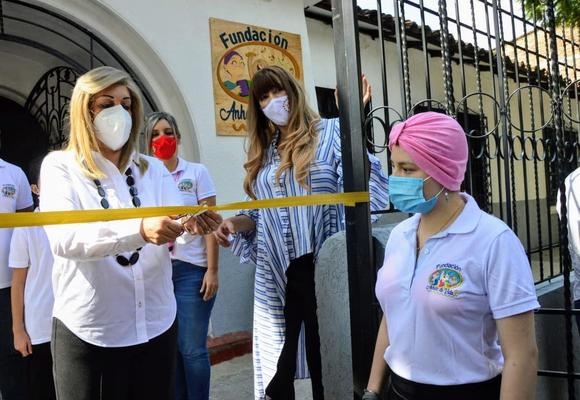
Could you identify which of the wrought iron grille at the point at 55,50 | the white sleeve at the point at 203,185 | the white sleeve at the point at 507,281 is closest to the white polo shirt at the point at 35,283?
the white sleeve at the point at 203,185

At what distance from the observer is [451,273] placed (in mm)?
1431

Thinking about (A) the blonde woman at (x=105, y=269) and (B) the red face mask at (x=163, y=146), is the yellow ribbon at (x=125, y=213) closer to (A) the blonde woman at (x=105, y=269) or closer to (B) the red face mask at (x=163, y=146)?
(A) the blonde woman at (x=105, y=269)

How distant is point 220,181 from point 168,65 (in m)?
1.13

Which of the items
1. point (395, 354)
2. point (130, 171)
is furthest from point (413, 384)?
point (130, 171)

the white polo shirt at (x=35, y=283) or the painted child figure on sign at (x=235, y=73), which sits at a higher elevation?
the painted child figure on sign at (x=235, y=73)

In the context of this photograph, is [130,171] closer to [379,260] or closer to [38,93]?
[379,260]

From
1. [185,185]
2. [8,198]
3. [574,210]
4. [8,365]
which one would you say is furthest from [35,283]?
[574,210]

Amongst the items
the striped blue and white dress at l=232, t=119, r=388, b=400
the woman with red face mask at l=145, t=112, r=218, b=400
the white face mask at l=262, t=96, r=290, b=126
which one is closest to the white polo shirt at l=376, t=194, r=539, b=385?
the striped blue and white dress at l=232, t=119, r=388, b=400

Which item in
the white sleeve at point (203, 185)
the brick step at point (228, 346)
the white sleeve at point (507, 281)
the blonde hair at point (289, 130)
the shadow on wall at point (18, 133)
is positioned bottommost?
the brick step at point (228, 346)

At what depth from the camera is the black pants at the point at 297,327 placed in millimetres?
2268

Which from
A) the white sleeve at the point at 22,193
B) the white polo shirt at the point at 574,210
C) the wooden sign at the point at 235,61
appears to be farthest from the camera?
the wooden sign at the point at 235,61

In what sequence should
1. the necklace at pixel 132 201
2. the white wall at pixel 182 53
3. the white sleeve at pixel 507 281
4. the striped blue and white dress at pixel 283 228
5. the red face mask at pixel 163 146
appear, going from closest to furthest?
the white sleeve at pixel 507 281 → the necklace at pixel 132 201 → the striped blue and white dress at pixel 283 228 → the red face mask at pixel 163 146 → the white wall at pixel 182 53

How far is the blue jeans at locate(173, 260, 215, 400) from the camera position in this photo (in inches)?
120

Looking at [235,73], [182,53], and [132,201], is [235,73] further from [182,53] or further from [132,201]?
[132,201]
